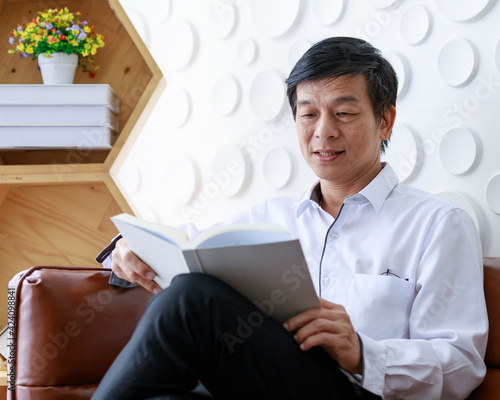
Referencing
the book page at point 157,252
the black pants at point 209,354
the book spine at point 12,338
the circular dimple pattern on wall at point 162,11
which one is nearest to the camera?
the black pants at point 209,354

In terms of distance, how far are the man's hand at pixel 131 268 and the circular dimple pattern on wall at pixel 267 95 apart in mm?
723

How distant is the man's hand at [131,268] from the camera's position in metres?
1.14

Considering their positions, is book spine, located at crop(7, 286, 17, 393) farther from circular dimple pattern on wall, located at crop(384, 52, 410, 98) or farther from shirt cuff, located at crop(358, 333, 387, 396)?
circular dimple pattern on wall, located at crop(384, 52, 410, 98)

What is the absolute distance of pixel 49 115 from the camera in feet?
6.23

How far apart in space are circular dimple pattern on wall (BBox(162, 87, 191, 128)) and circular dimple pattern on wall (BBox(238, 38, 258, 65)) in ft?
0.86

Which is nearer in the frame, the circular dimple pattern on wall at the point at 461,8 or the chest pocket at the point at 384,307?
the chest pocket at the point at 384,307

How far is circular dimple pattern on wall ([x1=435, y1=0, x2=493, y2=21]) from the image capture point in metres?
1.29

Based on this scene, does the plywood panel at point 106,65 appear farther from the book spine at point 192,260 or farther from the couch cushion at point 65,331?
the book spine at point 192,260

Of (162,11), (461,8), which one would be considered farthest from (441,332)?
(162,11)

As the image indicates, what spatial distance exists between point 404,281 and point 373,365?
24 centimetres

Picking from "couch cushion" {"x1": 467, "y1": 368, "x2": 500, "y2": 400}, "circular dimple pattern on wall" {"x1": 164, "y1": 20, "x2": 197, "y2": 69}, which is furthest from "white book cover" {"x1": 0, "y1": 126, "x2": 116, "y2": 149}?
"couch cushion" {"x1": 467, "y1": 368, "x2": 500, "y2": 400}

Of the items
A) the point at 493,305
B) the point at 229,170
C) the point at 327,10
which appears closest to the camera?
the point at 493,305

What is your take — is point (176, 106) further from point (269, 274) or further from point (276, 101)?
point (269, 274)

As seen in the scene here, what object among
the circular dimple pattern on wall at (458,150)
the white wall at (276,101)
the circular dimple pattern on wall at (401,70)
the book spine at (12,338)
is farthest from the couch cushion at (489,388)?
the book spine at (12,338)
